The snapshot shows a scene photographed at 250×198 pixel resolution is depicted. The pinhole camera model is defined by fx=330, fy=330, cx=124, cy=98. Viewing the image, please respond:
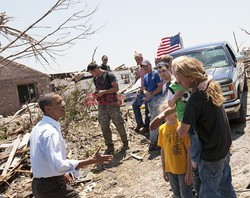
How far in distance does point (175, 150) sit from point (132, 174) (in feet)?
10.1

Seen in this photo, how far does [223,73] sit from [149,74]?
66.8 inches

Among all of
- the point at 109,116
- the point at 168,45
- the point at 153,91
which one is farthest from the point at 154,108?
the point at 168,45

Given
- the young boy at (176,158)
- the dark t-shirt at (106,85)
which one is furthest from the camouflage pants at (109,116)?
the young boy at (176,158)

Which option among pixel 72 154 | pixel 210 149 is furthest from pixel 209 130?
pixel 72 154

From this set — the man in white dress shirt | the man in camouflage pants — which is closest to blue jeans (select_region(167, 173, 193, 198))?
the man in white dress shirt

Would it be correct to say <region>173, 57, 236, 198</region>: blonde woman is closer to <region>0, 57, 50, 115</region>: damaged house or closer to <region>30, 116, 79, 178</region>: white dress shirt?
<region>30, 116, 79, 178</region>: white dress shirt

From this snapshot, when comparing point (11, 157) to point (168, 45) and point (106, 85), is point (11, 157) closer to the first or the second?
point (106, 85)

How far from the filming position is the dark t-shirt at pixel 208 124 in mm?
2777

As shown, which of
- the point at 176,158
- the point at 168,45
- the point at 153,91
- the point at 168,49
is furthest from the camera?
the point at 168,45

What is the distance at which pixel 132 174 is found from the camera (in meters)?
6.42

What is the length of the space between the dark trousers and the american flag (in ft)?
48.5

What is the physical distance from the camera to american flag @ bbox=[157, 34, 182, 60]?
57.5ft

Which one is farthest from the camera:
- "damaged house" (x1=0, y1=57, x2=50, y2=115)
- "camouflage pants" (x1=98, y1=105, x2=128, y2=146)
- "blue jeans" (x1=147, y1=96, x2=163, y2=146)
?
"damaged house" (x1=0, y1=57, x2=50, y2=115)

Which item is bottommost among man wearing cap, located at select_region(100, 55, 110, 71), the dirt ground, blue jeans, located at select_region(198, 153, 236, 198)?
the dirt ground
